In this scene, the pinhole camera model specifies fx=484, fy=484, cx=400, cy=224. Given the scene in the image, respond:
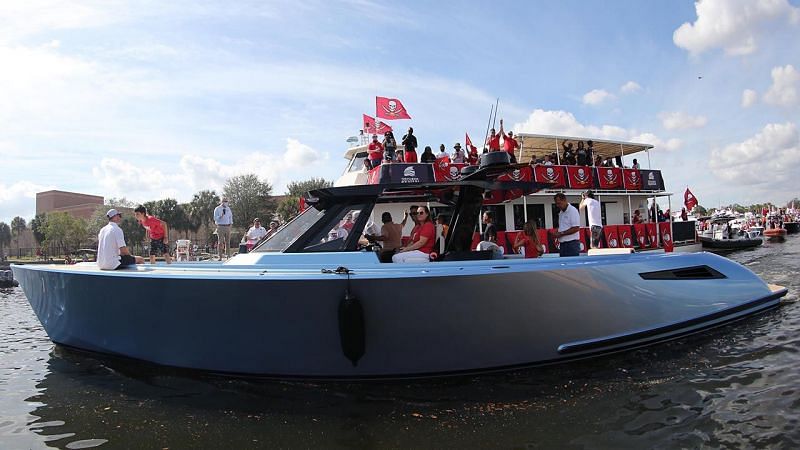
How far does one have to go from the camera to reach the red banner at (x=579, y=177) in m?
14.8

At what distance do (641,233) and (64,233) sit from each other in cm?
5383

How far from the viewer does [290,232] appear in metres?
5.41

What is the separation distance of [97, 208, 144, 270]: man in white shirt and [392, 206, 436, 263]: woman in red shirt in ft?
11.3

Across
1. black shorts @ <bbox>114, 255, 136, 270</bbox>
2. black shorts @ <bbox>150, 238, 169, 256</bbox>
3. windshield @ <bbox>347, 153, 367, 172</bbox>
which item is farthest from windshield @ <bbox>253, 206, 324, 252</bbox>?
windshield @ <bbox>347, 153, 367, 172</bbox>

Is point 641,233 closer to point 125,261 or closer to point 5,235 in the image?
point 125,261

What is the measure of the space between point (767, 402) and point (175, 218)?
63801mm

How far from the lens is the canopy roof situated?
1562 cm

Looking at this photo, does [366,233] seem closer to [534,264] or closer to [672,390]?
[534,264]

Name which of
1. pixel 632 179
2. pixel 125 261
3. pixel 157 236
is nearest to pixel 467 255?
pixel 125 261

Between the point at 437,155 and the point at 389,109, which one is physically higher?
the point at 389,109

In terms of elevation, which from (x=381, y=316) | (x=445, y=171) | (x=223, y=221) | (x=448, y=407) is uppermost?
(x=445, y=171)

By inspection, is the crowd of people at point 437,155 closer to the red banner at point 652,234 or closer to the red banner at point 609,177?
the red banner at point 609,177

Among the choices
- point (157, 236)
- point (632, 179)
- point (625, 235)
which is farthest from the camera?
point (632, 179)

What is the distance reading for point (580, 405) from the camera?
400 cm
